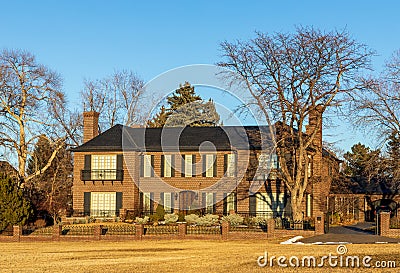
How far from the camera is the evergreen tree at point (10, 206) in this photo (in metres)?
37.4

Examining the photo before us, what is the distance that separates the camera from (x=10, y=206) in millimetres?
37812

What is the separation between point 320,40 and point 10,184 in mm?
18855

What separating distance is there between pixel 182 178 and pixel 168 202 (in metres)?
1.94

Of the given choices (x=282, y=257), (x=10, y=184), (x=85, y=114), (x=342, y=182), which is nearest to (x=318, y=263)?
(x=282, y=257)

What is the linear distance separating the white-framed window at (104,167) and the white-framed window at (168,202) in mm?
3877

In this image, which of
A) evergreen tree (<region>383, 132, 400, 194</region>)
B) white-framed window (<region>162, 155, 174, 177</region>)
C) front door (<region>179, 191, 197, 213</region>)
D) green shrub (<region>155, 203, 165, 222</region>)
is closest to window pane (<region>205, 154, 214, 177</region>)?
front door (<region>179, 191, 197, 213</region>)

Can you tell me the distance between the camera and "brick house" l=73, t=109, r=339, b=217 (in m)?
47.2

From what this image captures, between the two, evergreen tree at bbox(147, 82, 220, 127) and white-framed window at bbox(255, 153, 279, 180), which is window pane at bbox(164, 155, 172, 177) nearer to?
white-framed window at bbox(255, 153, 279, 180)

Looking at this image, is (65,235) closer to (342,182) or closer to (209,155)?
(209,155)

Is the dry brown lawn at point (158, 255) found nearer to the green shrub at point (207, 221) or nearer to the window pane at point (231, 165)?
the green shrub at point (207, 221)

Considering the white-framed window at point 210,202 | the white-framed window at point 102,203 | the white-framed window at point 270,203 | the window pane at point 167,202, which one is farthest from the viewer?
the white-framed window at point 102,203

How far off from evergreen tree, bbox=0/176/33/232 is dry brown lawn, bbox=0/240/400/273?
9.46 ft

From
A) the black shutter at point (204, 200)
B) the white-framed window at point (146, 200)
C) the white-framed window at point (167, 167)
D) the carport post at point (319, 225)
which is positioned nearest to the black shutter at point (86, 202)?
the white-framed window at point (146, 200)

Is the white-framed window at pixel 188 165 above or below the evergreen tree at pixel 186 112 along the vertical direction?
below
